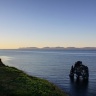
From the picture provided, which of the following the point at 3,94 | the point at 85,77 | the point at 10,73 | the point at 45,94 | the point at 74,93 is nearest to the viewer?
the point at 3,94

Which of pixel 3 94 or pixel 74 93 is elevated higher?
pixel 3 94

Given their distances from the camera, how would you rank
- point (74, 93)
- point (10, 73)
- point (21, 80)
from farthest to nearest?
point (74, 93) < point (10, 73) < point (21, 80)

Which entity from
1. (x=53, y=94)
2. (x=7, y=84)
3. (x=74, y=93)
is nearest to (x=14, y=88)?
(x=7, y=84)

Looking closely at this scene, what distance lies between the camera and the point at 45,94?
37969mm

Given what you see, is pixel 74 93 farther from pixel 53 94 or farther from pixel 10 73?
pixel 53 94

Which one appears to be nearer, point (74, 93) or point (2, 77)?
point (2, 77)

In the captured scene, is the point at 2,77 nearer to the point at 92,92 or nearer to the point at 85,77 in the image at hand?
the point at 92,92

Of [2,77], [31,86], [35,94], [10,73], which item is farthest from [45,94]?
[10,73]

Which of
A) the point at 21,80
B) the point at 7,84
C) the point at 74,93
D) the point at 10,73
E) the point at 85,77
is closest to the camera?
the point at 7,84

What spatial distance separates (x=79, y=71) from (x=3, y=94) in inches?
2360

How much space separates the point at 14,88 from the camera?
39.2m

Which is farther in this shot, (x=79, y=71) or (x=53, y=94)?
(x=79, y=71)

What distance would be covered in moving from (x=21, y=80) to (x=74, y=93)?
17.8m

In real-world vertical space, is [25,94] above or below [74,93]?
above
